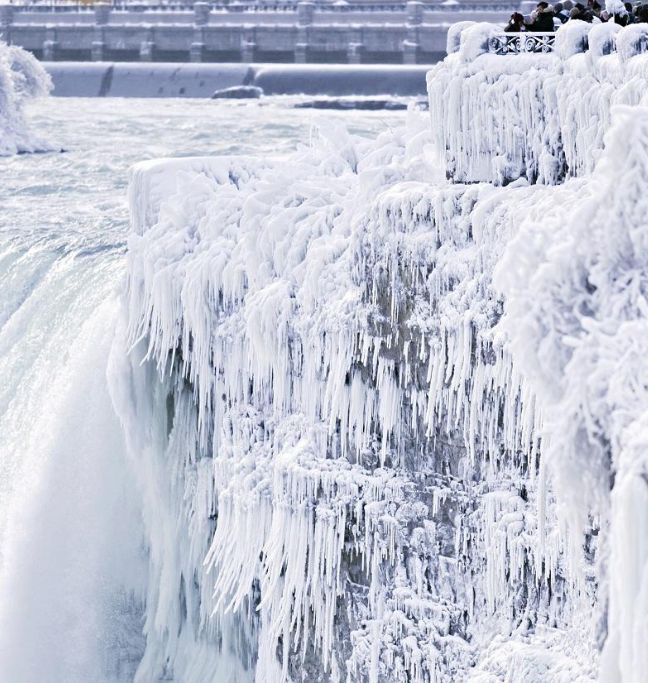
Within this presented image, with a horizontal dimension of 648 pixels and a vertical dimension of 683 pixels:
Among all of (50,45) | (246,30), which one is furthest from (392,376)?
(50,45)

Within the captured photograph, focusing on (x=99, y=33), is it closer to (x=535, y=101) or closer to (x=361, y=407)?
(x=361, y=407)

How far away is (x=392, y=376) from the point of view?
12070 mm

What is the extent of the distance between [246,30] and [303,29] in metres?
2.14

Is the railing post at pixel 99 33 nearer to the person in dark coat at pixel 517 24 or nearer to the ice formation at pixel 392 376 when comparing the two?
the ice formation at pixel 392 376

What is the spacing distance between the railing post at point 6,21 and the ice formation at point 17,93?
704 inches

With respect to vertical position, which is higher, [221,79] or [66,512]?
[221,79]

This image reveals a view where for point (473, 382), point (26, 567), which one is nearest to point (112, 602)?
point (26, 567)

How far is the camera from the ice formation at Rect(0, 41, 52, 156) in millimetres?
35250

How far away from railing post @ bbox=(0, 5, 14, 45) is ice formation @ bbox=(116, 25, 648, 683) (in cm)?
4897

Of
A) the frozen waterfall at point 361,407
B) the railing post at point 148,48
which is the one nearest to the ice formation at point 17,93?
the railing post at point 148,48

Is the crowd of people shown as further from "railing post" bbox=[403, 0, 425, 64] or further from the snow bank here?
Answer: "railing post" bbox=[403, 0, 425, 64]

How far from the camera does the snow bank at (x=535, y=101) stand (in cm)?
1073

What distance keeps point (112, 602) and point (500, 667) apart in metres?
5.60

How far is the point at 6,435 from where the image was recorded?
1572 cm
